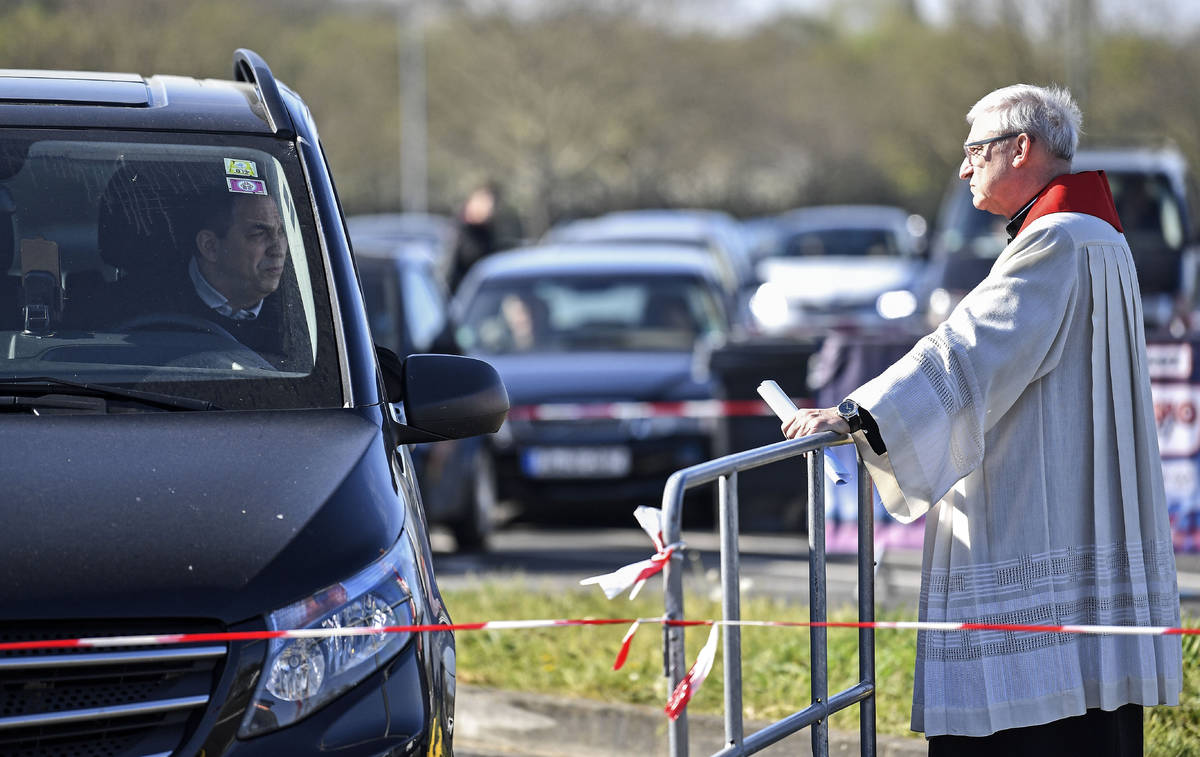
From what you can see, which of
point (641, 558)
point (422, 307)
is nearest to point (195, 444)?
point (641, 558)

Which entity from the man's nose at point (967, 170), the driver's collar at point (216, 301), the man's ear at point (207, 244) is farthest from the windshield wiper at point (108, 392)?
the man's nose at point (967, 170)

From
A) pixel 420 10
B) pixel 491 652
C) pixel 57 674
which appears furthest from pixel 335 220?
pixel 420 10

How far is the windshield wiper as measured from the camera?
11.8 feet

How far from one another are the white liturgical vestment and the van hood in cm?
119

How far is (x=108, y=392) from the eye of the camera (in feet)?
11.8

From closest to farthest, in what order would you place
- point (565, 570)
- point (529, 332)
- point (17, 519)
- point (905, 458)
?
1. point (17, 519)
2. point (905, 458)
3. point (565, 570)
4. point (529, 332)

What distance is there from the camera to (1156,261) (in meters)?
15.0

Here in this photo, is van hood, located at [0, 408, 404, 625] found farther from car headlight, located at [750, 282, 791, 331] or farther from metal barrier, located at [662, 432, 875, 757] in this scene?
car headlight, located at [750, 282, 791, 331]

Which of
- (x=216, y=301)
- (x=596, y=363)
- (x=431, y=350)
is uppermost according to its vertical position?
(x=216, y=301)

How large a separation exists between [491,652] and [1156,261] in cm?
1031

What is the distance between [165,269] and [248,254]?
0.62 feet

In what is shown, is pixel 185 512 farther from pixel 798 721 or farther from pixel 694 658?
pixel 694 658

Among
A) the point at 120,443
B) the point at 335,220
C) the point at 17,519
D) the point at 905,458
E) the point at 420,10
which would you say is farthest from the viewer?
the point at 420,10

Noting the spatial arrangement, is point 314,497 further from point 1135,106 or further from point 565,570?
point 1135,106
